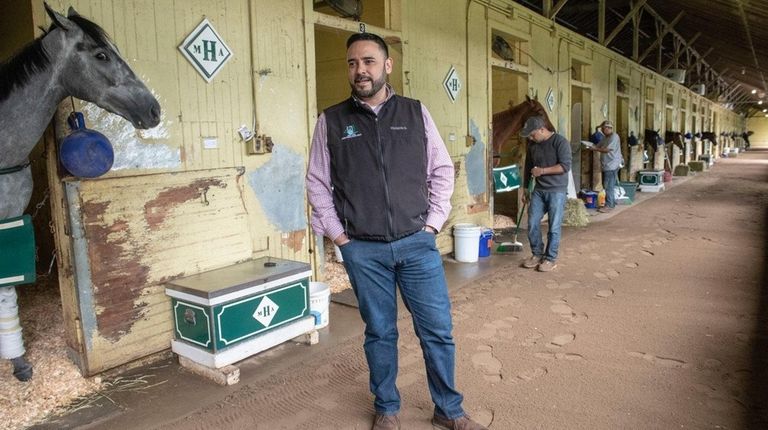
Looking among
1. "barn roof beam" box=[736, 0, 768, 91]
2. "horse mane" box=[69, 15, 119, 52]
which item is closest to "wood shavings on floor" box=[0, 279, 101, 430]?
"horse mane" box=[69, 15, 119, 52]

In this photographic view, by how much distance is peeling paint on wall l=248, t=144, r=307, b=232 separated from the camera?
4.16m

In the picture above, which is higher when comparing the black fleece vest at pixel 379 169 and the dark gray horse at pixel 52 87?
the dark gray horse at pixel 52 87

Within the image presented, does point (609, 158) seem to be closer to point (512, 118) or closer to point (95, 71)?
point (512, 118)

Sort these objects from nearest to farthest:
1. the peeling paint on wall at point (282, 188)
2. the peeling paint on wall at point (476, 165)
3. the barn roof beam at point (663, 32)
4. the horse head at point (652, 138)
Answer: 1. the peeling paint on wall at point (282, 188)
2. the peeling paint on wall at point (476, 165)
3. the barn roof beam at point (663, 32)
4. the horse head at point (652, 138)

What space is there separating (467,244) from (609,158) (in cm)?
554

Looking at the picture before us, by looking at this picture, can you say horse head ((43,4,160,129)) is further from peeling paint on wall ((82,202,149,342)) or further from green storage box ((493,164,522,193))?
green storage box ((493,164,522,193))

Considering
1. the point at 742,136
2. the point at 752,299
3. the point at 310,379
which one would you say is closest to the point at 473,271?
the point at 752,299

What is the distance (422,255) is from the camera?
240cm

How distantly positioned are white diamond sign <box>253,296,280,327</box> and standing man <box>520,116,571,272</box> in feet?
10.4

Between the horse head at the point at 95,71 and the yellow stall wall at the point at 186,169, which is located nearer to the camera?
the horse head at the point at 95,71

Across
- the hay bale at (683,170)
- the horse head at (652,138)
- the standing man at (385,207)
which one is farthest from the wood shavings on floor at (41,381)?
the hay bale at (683,170)

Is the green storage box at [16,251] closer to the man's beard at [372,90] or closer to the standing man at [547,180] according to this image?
the man's beard at [372,90]

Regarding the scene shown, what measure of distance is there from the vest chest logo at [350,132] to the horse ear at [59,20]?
1570 mm

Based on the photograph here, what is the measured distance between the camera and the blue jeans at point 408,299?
2379mm
